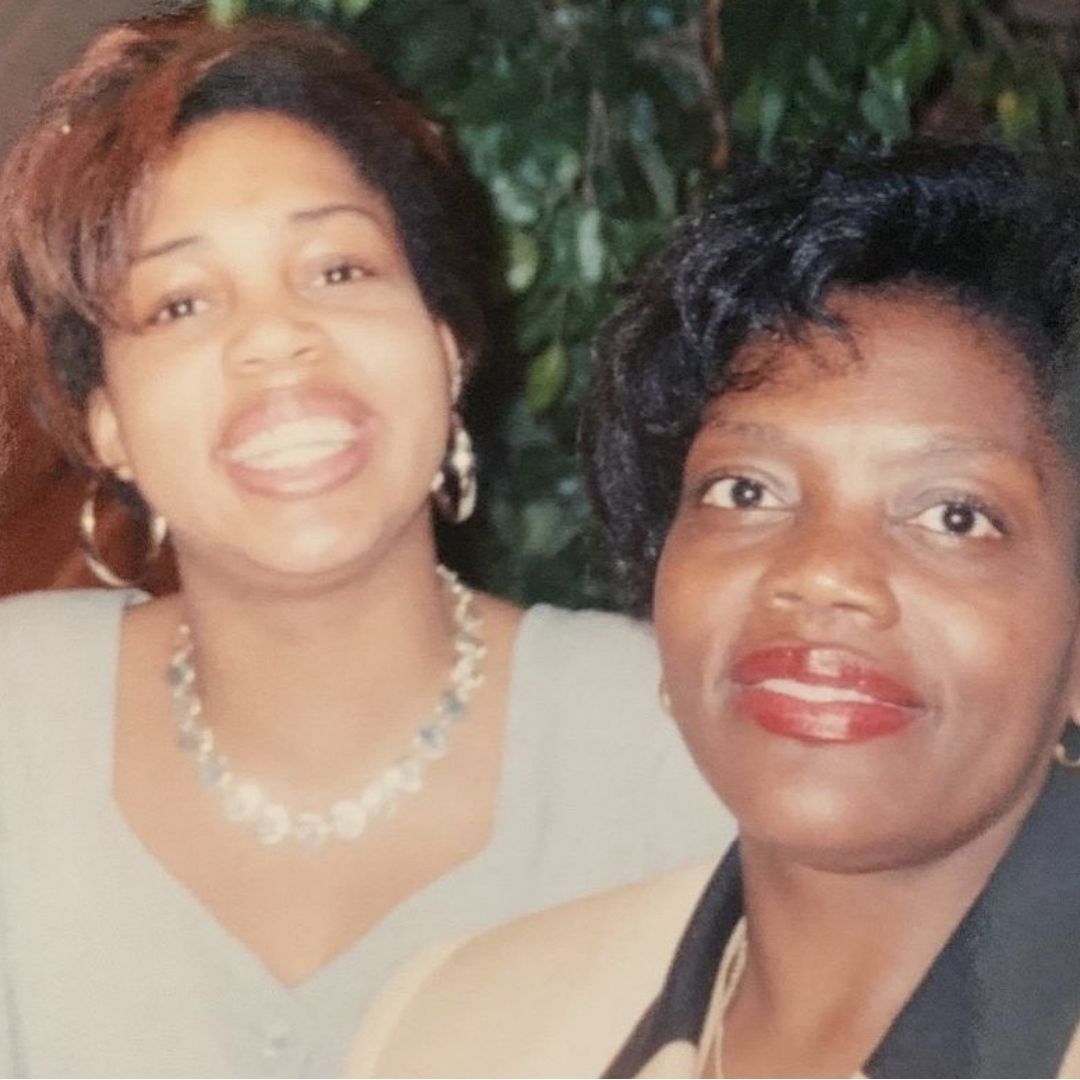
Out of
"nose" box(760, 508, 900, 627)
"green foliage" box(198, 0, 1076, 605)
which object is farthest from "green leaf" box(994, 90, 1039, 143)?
"nose" box(760, 508, 900, 627)

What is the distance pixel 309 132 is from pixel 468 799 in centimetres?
34

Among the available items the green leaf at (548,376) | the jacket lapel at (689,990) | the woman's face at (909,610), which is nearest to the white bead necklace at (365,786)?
the green leaf at (548,376)

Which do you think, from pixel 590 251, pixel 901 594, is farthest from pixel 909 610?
pixel 590 251

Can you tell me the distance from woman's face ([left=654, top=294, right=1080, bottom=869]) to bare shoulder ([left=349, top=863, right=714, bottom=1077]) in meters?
0.15

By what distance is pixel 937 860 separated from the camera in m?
0.55

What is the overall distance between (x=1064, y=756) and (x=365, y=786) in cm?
39

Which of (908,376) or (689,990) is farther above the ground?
Answer: (908,376)

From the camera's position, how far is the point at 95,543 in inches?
35.5

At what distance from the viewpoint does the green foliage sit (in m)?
0.80

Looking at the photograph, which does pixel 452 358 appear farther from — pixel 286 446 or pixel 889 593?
pixel 889 593

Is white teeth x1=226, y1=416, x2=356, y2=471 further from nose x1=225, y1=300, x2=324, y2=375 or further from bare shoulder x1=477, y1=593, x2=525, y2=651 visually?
bare shoulder x1=477, y1=593, x2=525, y2=651

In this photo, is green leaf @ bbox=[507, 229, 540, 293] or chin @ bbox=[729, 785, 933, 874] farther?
green leaf @ bbox=[507, 229, 540, 293]

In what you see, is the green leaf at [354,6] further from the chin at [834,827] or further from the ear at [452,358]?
the chin at [834,827]

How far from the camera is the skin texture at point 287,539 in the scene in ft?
2.37
